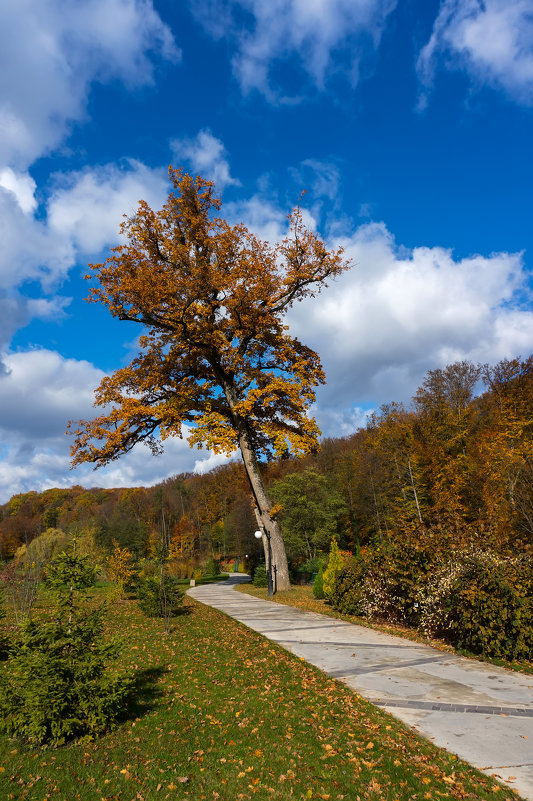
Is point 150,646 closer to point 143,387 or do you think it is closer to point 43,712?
point 43,712

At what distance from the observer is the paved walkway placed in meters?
4.23

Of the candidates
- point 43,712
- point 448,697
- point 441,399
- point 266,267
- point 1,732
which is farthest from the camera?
point 441,399

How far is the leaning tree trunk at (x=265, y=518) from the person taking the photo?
1706 cm

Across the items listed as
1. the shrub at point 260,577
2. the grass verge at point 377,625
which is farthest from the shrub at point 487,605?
the shrub at point 260,577

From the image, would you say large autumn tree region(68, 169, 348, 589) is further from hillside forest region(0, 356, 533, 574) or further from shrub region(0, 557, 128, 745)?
shrub region(0, 557, 128, 745)

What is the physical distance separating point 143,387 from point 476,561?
12907mm

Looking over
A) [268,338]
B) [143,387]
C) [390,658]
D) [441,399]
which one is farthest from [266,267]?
[441,399]

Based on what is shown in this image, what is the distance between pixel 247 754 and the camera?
14.6 ft

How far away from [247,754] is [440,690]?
10.1ft

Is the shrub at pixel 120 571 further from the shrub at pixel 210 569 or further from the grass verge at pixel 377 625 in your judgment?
the shrub at pixel 210 569

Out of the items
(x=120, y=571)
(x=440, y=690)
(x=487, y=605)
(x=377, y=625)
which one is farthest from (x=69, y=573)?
(x=120, y=571)

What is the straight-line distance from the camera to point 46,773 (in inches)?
160

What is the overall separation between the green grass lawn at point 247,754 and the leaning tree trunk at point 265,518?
10.1 metres

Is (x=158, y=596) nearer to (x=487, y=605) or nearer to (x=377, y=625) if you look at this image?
(x=377, y=625)
